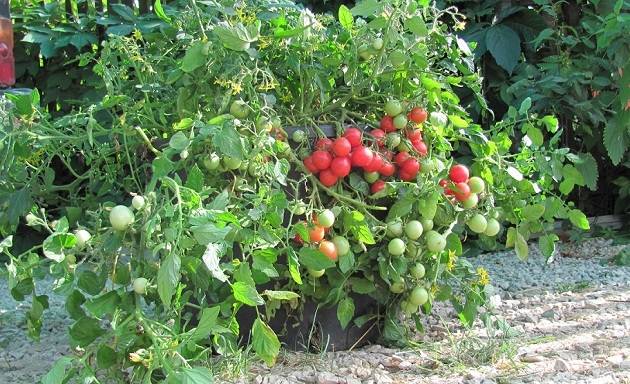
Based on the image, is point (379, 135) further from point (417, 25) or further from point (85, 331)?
point (85, 331)

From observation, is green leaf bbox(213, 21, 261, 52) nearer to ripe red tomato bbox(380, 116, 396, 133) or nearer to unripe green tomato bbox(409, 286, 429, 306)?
ripe red tomato bbox(380, 116, 396, 133)

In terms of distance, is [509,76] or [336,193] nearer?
[336,193]

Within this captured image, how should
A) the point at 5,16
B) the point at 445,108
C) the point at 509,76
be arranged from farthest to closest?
1. the point at 509,76
2. the point at 5,16
3. the point at 445,108

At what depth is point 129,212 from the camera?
4.17 ft

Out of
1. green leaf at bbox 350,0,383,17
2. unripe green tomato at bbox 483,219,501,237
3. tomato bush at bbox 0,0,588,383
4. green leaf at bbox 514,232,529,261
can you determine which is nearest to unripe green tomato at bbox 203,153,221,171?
tomato bush at bbox 0,0,588,383

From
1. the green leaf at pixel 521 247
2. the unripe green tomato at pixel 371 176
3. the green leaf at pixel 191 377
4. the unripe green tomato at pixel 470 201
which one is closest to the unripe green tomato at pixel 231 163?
the unripe green tomato at pixel 371 176

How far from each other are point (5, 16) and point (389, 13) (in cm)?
177

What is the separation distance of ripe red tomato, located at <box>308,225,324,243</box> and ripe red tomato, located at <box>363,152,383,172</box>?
7.7 inches

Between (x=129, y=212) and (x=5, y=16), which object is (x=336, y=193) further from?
(x=5, y=16)

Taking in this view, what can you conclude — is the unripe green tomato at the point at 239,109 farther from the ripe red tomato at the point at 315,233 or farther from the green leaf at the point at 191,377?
the green leaf at the point at 191,377

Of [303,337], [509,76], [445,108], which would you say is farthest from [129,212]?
[509,76]

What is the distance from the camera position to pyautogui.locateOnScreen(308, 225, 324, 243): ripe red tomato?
1552mm

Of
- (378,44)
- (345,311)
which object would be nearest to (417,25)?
(378,44)

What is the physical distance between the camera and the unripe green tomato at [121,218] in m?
1.25
